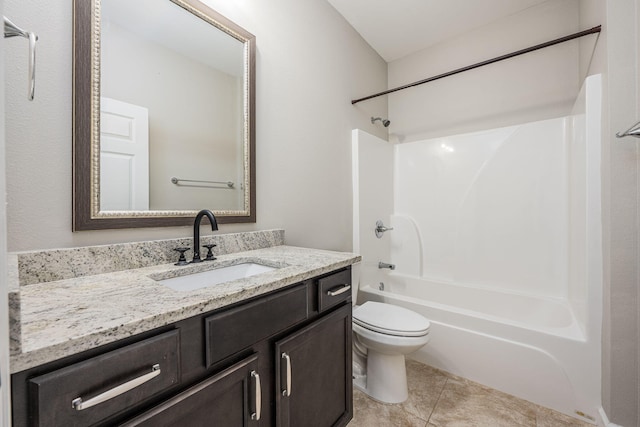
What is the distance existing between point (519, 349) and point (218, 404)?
1.73 m

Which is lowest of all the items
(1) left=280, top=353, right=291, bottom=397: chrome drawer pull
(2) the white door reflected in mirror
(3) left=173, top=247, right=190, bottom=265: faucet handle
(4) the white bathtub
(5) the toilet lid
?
(4) the white bathtub

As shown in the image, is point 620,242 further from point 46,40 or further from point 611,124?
point 46,40

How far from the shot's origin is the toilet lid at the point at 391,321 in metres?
1.53

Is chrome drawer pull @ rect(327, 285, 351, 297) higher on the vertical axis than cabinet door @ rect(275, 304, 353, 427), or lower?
higher

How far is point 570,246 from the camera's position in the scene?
2.03m

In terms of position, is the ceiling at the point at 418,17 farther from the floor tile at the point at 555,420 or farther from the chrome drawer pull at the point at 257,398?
the floor tile at the point at 555,420

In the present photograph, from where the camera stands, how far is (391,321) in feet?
5.36

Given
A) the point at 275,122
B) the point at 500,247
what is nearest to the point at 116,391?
the point at 275,122

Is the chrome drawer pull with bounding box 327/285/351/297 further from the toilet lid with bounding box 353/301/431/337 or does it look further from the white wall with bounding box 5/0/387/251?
the white wall with bounding box 5/0/387/251

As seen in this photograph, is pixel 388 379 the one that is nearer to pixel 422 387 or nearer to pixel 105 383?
pixel 422 387

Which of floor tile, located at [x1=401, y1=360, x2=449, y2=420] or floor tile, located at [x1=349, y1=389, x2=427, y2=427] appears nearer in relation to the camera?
floor tile, located at [x1=349, y1=389, x2=427, y2=427]

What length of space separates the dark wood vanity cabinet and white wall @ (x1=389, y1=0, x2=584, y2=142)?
80.8 inches

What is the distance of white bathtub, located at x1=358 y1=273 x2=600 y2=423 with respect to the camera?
1500 millimetres

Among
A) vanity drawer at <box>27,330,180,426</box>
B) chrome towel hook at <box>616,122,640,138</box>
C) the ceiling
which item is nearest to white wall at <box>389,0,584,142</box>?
the ceiling
